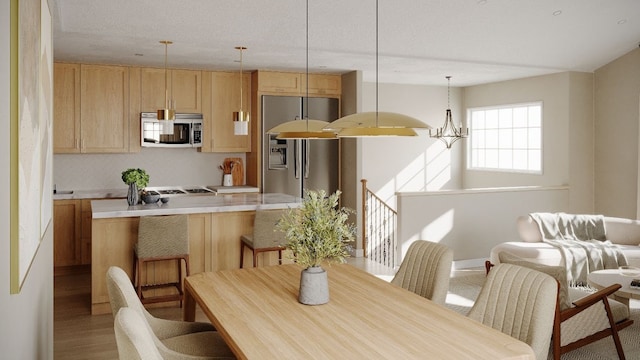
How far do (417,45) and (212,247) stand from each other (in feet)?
10.0

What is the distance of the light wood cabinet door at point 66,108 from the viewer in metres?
6.71

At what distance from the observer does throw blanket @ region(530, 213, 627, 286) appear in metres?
5.89

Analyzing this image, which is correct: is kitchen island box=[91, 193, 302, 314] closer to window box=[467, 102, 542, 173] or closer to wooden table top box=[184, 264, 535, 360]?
wooden table top box=[184, 264, 535, 360]

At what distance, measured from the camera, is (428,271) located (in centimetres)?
333

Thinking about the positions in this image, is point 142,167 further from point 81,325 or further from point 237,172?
point 81,325

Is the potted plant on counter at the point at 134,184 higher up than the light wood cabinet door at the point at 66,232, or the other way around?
the potted plant on counter at the point at 134,184

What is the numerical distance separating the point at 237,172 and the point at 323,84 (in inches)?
65.7

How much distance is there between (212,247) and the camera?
5348mm

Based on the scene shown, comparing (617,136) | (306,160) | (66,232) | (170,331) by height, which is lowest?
(170,331)

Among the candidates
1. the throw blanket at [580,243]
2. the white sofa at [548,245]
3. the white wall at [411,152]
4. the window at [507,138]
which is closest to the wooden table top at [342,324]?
the white sofa at [548,245]

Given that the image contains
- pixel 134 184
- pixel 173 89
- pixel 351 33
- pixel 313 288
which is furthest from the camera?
pixel 173 89

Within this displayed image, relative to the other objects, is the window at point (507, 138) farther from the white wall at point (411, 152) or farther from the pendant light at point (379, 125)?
the pendant light at point (379, 125)

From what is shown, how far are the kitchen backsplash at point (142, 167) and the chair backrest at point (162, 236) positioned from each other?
275cm

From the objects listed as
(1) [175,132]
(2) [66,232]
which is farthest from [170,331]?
(1) [175,132]
